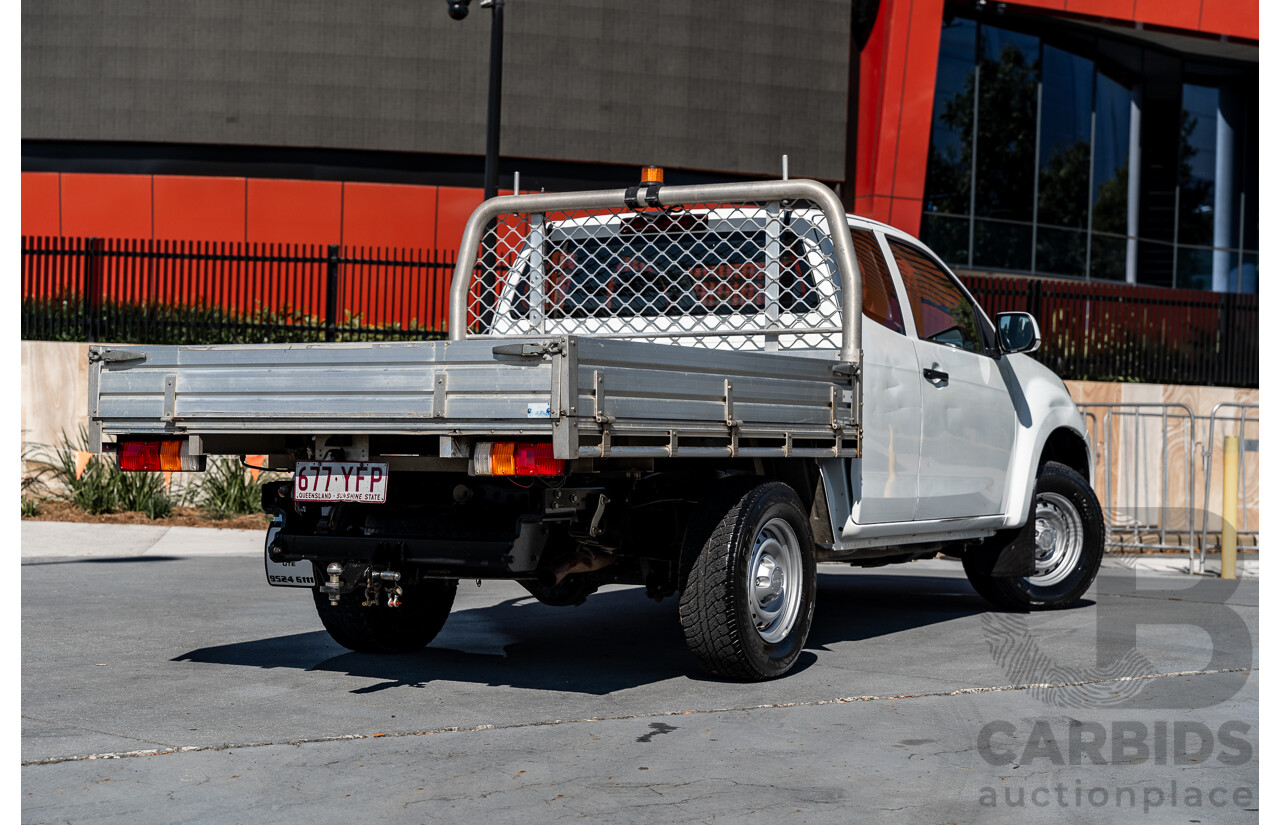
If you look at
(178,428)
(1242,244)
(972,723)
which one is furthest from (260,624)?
(1242,244)

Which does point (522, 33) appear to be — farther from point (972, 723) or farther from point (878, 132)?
point (972, 723)

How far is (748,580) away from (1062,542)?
3840mm

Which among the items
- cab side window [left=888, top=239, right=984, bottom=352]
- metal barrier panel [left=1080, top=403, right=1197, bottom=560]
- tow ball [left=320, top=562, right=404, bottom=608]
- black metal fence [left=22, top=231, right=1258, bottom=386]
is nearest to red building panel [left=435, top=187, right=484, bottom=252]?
black metal fence [left=22, top=231, right=1258, bottom=386]

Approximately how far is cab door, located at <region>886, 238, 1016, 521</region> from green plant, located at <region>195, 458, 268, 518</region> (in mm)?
8409

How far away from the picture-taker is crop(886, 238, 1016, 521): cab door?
309 inches

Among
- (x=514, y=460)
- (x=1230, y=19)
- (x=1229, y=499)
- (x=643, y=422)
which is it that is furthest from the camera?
(x=1230, y=19)

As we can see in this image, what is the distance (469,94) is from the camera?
21.9 metres

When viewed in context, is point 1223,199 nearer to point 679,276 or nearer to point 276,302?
point 276,302

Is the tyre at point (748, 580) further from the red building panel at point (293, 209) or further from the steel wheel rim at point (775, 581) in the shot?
the red building panel at point (293, 209)

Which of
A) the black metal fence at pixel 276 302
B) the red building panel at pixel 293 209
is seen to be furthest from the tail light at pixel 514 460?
the red building panel at pixel 293 209

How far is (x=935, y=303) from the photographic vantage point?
26.9 ft

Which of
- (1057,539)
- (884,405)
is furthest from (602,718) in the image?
(1057,539)

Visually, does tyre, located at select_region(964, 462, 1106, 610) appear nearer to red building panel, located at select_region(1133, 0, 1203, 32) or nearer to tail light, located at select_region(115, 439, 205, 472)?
tail light, located at select_region(115, 439, 205, 472)

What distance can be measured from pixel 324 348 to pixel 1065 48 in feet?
73.9
